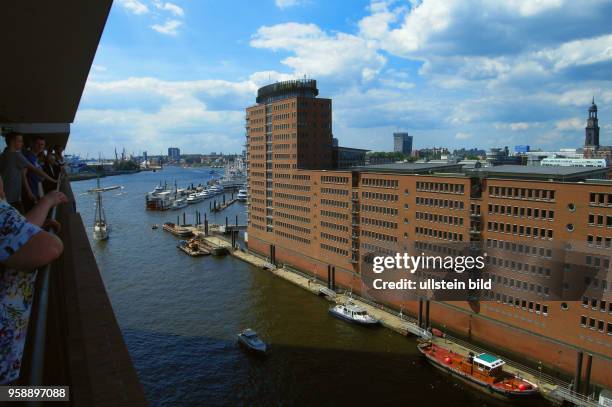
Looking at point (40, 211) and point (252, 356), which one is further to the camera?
point (252, 356)

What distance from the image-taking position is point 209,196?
101938mm

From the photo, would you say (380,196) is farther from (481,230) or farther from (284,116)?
(284,116)

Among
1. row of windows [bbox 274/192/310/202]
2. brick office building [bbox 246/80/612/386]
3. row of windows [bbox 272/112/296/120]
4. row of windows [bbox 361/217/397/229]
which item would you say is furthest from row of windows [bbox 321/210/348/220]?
row of windows [bbox 272/112/296/120]

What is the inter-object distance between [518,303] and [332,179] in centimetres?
1675

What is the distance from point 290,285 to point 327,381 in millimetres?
15703

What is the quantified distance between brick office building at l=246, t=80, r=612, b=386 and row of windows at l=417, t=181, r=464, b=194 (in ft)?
0.20

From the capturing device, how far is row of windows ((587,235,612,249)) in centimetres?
1965

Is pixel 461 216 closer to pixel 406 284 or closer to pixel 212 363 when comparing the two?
pixel 406 284

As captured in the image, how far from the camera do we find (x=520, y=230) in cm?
2291

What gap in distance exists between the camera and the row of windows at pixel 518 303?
882 inches

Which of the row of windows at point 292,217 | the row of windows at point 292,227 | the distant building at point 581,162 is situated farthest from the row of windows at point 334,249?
the distant building at point 581,162

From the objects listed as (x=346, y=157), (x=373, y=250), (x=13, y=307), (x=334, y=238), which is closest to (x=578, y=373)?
(x=373, y=250)

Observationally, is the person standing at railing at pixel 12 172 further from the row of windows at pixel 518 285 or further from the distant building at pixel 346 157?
the distant building at pixel 346 157

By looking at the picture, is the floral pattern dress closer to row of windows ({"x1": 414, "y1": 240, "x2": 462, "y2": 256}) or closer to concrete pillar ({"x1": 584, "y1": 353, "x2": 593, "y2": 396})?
concrete pillar ({"x1": 584, "y1": 353, "x2": 593, "y2": 396})
